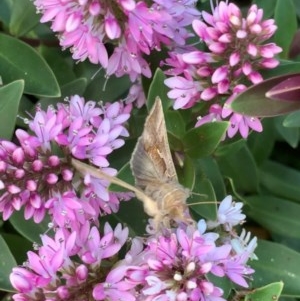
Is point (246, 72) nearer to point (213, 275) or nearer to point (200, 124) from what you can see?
point (200, 124)

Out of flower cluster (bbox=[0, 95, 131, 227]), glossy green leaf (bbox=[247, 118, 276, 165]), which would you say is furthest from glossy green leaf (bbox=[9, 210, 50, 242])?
glossy green leaf (bbox=[247, 118, 276, 165])

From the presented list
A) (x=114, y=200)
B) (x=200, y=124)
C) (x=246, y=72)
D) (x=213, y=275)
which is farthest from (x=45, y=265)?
(x=246, y=72)

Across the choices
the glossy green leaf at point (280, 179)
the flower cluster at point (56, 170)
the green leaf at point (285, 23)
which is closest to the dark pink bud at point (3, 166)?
the flower cluster at point (56, 170)

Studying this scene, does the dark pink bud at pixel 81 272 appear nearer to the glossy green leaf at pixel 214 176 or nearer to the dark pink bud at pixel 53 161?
the dark pink bud at pixel 53 161

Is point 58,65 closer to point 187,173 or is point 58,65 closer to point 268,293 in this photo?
point 187,173

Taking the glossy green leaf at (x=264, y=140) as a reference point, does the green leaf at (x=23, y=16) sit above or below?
above

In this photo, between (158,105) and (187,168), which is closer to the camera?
(158,105)

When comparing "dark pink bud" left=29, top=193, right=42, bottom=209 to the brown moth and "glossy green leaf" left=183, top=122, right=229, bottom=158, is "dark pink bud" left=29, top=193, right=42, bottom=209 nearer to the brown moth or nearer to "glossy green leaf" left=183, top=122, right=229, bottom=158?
the brown moth
